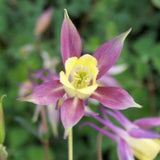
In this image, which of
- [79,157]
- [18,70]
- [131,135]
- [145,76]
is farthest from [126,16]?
[131,135]

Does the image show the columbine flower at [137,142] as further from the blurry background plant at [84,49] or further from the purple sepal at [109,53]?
the blurry background plant at [84,49]

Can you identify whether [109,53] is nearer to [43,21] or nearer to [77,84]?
[77,84]

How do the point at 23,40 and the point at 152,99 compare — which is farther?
the point at 23,40

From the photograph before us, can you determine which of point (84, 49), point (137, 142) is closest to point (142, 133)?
point (137, 142)

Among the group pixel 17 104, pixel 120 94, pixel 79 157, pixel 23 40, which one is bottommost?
pixel 79 157

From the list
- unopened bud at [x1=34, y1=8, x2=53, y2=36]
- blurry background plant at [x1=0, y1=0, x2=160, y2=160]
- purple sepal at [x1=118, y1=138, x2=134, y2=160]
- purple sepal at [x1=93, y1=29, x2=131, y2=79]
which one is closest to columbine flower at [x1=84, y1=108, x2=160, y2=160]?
purple sepal at [x1=118, y1=138, x2=134, y2=160]

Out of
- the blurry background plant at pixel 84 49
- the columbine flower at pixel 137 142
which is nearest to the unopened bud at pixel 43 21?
the blurry background plant at pixel 84 49

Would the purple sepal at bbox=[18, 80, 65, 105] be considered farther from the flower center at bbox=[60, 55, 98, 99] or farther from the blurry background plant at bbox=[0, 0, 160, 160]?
the blurry background plant at bbox=[0, 0, 160, 160]

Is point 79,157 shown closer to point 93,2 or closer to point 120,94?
point 93,2
